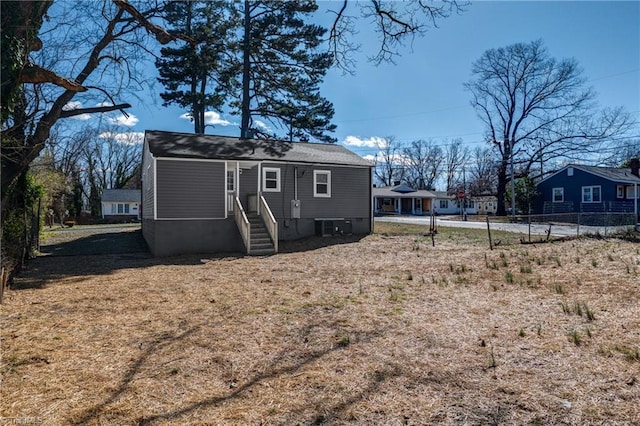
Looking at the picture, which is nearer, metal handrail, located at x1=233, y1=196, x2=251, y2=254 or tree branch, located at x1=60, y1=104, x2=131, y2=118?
tree branch, located at x1=60, y1=104, x2=131, y2=118

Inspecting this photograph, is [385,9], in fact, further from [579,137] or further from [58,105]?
[579,137]

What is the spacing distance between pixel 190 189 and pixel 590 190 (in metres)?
31.0

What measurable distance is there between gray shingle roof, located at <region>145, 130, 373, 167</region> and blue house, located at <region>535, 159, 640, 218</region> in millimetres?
22343

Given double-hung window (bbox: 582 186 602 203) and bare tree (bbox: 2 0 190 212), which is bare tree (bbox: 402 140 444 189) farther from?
bare tree (bbox: 2 0 190 212)

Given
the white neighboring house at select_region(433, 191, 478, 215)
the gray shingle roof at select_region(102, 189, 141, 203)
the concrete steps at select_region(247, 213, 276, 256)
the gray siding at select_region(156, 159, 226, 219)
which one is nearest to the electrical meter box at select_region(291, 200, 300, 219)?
the concrete steps at select_region(247, 213, 276, 256)

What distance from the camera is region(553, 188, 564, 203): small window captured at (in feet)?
106

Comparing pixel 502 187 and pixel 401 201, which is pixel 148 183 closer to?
pixel 502 187

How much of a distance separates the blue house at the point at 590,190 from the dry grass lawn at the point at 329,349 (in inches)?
1020

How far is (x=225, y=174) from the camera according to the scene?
14.2 m

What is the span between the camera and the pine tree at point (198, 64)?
20.9m

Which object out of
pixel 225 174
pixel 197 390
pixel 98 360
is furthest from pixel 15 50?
pixel 225 174

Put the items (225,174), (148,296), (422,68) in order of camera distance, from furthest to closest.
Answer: (422,68) → (225,174) → (148,296)

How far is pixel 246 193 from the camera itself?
1543 centimetres

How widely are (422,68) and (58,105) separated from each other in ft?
42.1
